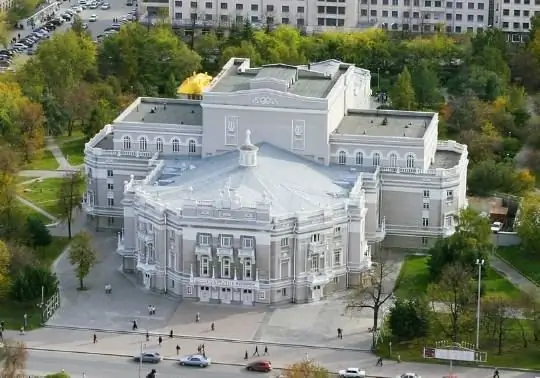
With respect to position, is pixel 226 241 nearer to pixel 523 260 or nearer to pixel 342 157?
pixel 342 157

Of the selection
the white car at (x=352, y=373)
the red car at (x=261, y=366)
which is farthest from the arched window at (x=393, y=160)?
the red car at (x=261, y=366)

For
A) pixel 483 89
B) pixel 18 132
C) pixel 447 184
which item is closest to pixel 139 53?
pixel 18 132

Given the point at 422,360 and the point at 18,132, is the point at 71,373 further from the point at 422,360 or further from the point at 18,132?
the point at 18,132

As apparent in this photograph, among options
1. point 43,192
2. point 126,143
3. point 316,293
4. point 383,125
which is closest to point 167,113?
point 126,143

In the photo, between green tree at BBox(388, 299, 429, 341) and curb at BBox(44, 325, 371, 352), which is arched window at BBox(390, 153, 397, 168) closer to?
green tree at BBox(388, 299, 429, 341)

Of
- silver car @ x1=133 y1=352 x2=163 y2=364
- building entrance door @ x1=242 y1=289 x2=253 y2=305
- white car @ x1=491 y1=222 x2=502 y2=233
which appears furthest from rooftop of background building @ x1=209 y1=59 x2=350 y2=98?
silver car @ x1=133 y1=352 x2=163 y2=364

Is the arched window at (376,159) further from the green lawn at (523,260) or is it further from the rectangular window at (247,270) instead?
the rectangular window at (247,270)

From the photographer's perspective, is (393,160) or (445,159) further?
(445,159)
